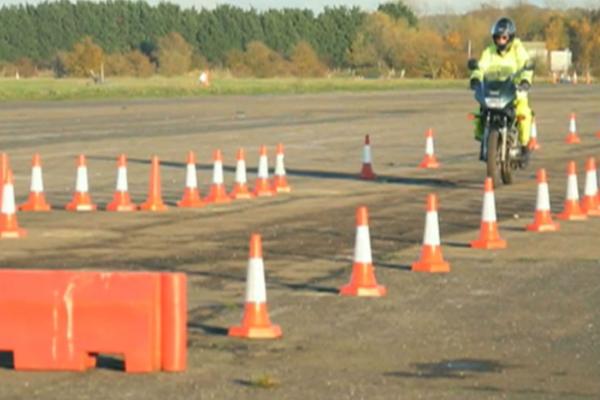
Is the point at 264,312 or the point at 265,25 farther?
the point at 265,25

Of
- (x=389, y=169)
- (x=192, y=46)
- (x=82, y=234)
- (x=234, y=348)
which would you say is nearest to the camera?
(x=234, y=348)

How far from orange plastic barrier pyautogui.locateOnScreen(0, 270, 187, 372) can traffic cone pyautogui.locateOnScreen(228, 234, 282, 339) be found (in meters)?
1.14

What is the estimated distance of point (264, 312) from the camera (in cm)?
1170

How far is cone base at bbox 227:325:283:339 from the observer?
11.6 meters

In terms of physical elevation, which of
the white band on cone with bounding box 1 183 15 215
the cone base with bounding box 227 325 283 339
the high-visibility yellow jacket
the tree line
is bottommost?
the tree line

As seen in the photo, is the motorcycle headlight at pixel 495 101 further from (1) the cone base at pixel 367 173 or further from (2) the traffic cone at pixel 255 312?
(2) the traffic cone at pixel 255 312

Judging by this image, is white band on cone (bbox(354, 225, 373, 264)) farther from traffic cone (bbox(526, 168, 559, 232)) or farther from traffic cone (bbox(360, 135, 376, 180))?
traffic cone (bbox(360, 135, 376, 180))

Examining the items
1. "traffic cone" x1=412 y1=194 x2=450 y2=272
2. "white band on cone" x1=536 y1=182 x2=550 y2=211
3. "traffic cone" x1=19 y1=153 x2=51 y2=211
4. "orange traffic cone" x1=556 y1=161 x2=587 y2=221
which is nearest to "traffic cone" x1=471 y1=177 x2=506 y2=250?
"white band on cone" x1=536 y1=182 x2=550 y2=211

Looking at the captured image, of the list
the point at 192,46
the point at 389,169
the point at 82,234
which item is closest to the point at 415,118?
the point at 389,169

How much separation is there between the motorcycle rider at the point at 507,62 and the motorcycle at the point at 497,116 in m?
0.07

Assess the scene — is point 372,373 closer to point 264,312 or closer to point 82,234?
point 264,312

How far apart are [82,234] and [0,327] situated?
791cm

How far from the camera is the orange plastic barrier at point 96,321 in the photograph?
34.1 ft

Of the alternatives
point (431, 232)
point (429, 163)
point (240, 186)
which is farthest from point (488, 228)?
point (429, 163)
